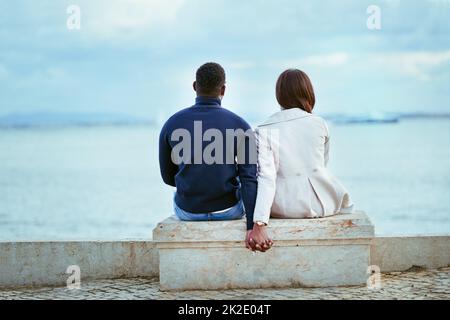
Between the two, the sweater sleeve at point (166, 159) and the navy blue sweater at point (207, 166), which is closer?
the navy blue sweater at point (207, 166)

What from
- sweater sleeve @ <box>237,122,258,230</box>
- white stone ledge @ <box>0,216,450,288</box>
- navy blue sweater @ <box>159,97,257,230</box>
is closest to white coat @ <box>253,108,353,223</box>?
sweater sleeve @ <box>237,122,258,230</box>

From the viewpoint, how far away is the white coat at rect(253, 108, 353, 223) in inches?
230

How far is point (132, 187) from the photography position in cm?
3659

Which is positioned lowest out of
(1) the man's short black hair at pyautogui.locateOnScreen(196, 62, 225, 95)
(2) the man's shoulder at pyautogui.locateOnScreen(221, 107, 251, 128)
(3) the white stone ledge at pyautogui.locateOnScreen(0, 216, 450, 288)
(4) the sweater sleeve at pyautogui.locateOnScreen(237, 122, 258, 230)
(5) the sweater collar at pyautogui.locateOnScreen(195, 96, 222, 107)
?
(3) the white stone ledge at pyautogui.locateOnScreen(0, 216, 450, 288)

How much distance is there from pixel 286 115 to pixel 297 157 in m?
0.31

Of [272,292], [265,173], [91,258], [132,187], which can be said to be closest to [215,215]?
[265,173]

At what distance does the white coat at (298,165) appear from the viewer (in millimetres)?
5840

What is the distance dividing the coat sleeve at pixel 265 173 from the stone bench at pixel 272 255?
6.9 inches

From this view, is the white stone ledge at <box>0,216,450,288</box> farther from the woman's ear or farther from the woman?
the woman's ear

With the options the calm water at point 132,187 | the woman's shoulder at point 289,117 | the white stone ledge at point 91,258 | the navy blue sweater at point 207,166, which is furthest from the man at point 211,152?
the calm water at point 132,187

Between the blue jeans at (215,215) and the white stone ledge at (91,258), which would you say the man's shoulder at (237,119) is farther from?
the white stone ledge at (91,258)

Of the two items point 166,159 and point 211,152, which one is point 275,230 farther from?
point 166,159
